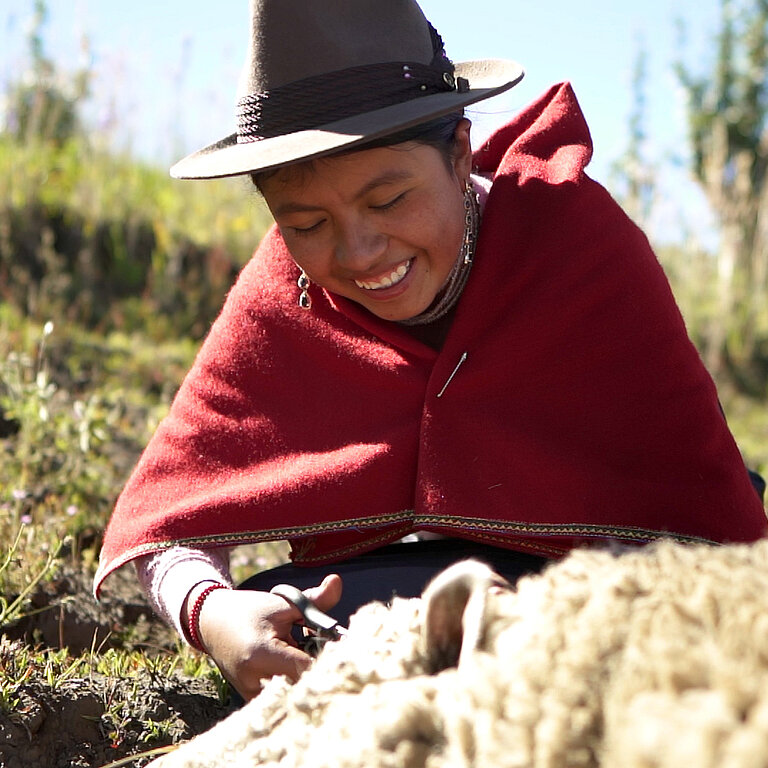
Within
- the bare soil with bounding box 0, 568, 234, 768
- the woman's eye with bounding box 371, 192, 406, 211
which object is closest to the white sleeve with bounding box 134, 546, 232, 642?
the bare soil with bounding box 0, 568, 234, 768

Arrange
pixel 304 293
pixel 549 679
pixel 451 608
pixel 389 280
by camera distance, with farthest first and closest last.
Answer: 1. pixel 304 293
2. pixel 389 280
3. pixel 451 608
4. pixel 549 679

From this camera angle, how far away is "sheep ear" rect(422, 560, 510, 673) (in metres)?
1.27

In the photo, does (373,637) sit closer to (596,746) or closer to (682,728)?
(596,746)

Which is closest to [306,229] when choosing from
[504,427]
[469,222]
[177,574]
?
[469,222]

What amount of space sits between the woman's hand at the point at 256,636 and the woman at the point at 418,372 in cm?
10

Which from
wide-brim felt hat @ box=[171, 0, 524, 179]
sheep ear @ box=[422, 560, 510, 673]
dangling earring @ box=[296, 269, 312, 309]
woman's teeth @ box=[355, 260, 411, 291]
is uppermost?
wide-brim felt hat @ box=[171, 0, 524, 179]

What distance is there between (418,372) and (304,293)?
33 centimetres

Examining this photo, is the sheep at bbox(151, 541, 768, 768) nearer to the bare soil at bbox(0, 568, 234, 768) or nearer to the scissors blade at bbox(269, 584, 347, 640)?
the scissors blade at bbox(269, 584, 347, 640)

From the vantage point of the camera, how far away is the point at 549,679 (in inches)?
41.9

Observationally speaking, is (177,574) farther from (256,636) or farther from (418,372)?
(418,372)

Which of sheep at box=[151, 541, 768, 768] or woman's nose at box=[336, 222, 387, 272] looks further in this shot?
woman's nose at box=[336, 222, 387, 272]

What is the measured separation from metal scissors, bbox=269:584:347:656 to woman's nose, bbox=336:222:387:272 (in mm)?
639

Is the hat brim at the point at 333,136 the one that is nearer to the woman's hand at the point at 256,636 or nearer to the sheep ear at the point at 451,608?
the woman's hand at the point at 256,636

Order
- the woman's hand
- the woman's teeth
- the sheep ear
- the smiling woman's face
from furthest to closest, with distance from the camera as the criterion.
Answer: the woman's teeth → the smiling woman's face → the woman's hand → the sheep ear
